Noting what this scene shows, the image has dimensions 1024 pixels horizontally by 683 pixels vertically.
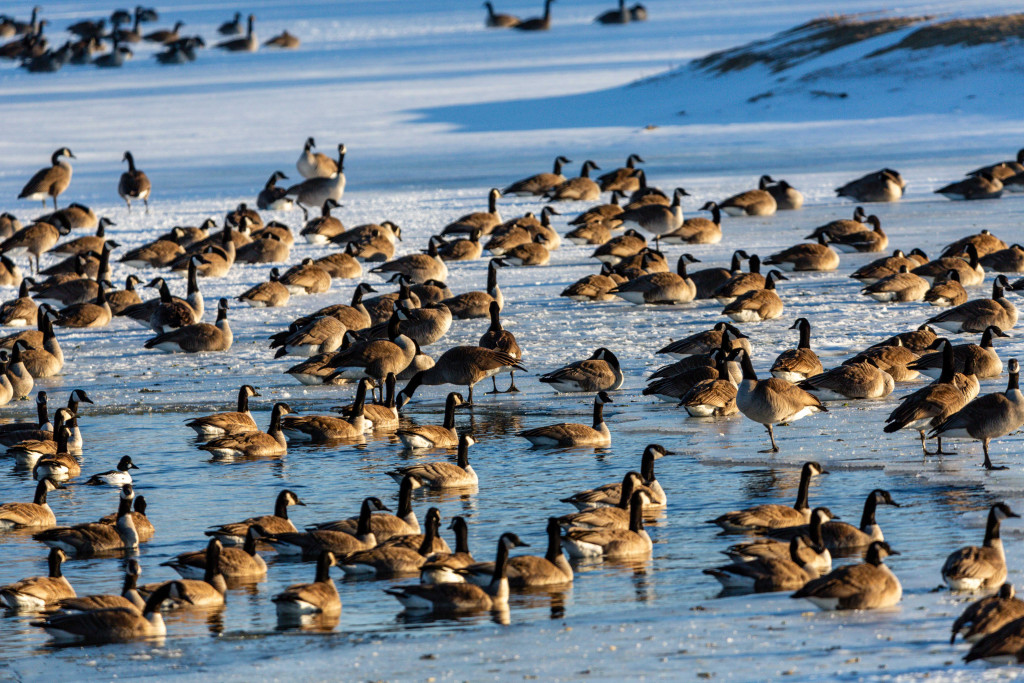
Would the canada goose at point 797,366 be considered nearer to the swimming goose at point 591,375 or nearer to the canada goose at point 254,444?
the swimming goose at point 591,375

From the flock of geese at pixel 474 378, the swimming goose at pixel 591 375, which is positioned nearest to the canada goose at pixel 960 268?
the flock of geese at pixel 474 378

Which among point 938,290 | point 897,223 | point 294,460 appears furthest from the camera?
point 897,223

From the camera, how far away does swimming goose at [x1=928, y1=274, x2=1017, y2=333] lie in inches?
686

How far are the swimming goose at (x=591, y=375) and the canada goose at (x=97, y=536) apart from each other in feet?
19.1

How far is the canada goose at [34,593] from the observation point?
9.75 m

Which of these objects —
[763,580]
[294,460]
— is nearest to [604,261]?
[294,460]

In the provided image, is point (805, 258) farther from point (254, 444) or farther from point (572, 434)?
point (254, 444)

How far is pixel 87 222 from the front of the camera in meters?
28.0

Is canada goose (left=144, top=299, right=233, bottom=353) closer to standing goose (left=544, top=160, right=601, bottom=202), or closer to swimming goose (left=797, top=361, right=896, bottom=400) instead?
swimming goose (left=797, top=361, right=896, bottom=400)

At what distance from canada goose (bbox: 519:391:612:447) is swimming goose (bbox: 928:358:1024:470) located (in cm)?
317

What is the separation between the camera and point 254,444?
13.9 metres

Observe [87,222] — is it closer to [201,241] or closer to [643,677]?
[201,241]

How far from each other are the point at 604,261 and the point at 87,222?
10.7 metres

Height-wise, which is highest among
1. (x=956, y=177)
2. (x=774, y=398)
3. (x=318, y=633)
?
(x=956, y=177)
